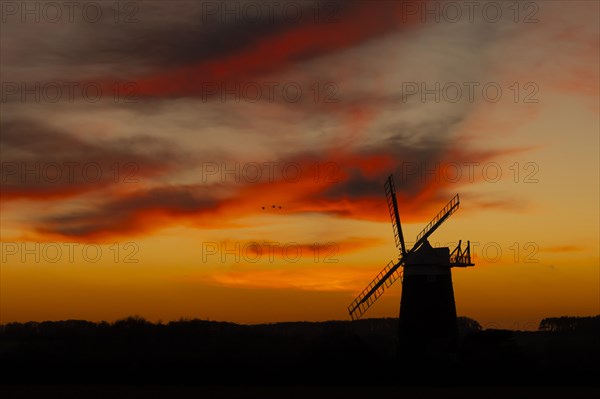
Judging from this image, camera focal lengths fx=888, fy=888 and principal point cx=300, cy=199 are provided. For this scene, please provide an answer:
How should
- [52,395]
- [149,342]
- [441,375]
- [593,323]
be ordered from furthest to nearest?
[593,323] → [149,342] → [441,375] → [52,395]

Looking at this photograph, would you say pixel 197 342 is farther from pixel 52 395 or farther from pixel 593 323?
pixel 593 323

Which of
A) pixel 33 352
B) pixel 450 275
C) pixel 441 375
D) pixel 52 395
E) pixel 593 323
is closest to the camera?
pixel 52 395

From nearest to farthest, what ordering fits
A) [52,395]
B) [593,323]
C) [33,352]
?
[52,395], [33,352], [593,323]

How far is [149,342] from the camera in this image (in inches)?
2891

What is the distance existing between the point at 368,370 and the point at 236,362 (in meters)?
8.53

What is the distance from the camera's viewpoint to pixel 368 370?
5675 centimetres

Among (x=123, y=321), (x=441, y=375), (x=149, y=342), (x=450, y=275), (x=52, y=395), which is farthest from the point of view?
(x=123, y=321)

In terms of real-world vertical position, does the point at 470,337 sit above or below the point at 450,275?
below

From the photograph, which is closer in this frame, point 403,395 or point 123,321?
point 403,395

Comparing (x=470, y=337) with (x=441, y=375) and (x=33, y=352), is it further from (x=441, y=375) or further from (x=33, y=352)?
(x=33, y=352)

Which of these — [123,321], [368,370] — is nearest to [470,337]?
[368,370]

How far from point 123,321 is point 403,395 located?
42.2 m

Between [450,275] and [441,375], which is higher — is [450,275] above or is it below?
above

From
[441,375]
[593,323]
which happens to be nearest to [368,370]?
[441,375]
